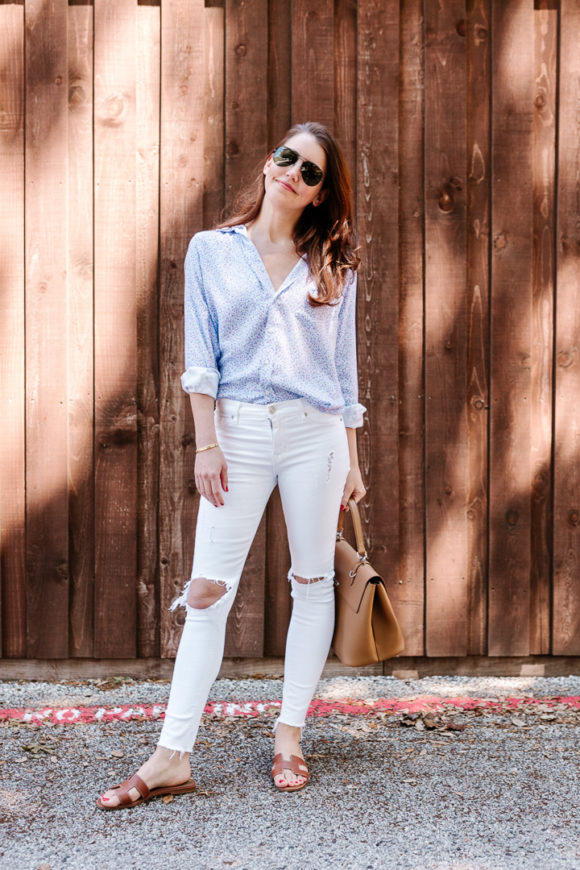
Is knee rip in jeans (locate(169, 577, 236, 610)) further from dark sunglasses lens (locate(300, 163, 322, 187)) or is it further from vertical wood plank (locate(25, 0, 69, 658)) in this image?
vertical wood plank (locate(25, 0, 69, 658))

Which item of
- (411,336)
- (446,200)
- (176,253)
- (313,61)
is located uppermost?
(313,61)

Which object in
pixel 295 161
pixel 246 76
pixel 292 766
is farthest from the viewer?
pixel 246 76

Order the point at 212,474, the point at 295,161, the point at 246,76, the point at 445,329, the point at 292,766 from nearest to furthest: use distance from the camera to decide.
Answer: the point at 212,474 → the point at 295,161 → the point at 292,766 → the point at 246,76 → the point at 445,329

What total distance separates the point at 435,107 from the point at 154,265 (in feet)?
4.48

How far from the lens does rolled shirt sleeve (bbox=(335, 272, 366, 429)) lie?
2.53 metres

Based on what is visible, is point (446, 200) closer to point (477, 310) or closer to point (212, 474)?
point (477, 310)

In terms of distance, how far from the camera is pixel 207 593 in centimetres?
233

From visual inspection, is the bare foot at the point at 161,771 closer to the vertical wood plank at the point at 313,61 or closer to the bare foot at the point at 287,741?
the bare foot at the point at 287,741

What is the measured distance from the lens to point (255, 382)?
7.73 feet

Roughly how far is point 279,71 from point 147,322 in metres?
1.20

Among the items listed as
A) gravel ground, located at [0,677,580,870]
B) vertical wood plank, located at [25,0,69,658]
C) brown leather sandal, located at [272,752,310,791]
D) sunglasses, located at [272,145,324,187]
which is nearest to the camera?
gravel ground, located at [0,677,580,870]

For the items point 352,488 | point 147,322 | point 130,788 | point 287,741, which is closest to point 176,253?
point 147,322

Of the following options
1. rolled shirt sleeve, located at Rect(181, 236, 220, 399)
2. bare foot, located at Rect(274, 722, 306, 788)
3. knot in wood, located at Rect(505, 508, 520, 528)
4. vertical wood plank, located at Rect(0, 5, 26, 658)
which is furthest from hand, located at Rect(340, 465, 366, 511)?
vertical wood plank, located at Rect(0, 5, 26, 658)

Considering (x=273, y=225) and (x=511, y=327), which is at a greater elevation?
(x=273, y=225)
